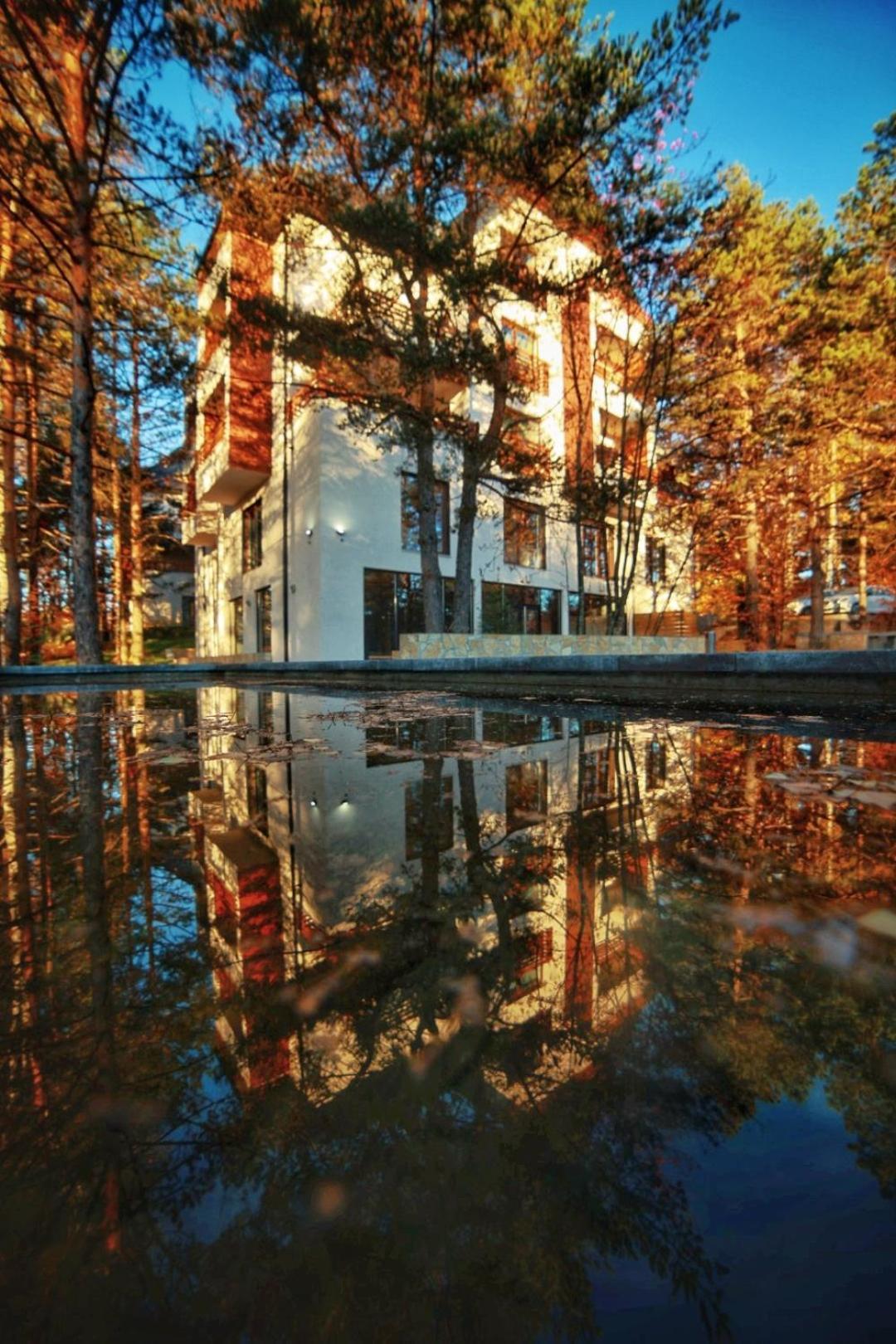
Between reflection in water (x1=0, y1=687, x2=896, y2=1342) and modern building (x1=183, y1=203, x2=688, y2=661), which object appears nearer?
reflection in water (x1=0, y1=687, x2=896, y2=1342)

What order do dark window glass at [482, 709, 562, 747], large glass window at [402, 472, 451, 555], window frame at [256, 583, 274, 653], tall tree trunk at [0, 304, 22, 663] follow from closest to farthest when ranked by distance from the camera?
dark window glass at [482, 709, 562, 747]
tall tree trunk at [0, 304, 22, 663]
large glass window at [402, 472, 451, 555]
window frame at [256, 583, 274, 653]

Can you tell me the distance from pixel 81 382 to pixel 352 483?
626 centimetres

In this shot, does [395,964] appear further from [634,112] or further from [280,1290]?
[634,112]

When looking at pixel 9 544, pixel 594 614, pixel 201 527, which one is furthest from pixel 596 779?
pixel 201 527

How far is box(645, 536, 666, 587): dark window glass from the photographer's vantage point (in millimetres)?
16978

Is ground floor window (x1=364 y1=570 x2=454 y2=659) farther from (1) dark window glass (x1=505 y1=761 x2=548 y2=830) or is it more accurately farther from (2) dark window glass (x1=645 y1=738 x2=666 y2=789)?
(1) dark window glass (x1=505 y1=761 x2=548 y2=830)

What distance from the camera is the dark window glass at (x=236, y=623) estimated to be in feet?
65.8

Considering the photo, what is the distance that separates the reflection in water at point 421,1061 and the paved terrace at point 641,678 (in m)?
2.87

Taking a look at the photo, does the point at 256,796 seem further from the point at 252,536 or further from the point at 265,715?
the point at 252,536

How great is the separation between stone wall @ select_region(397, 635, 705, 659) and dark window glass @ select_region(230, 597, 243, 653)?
10583 mm

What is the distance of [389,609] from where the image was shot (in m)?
15.4

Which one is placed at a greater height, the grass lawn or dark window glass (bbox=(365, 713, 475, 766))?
the grass lawn

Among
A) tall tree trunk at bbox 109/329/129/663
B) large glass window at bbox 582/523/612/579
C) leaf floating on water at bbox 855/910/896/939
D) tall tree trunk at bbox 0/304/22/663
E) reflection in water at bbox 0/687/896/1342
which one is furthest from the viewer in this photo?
large glass window at bbox 582/523/612/579

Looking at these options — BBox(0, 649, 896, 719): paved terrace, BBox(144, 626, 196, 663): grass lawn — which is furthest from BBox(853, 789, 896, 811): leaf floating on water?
BBox(144, 626, 196, 663): grass lawn
